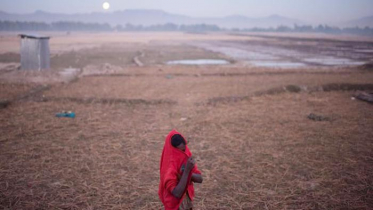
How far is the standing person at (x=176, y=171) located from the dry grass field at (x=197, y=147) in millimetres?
1401

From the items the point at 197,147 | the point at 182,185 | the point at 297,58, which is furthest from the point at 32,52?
the point at 297,58

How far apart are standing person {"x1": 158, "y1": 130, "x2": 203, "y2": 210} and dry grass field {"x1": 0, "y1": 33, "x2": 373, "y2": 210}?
1401 mm

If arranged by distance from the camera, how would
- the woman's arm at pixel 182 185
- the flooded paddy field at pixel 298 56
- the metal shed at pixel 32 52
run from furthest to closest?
1. the flooded paddy field at pixel 298 56
2. the metal shed at pixel 32 52
3. the woman's arm at pixel 182 185

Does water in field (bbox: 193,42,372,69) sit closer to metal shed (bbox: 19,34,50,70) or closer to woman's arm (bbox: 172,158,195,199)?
metal shed (bbox: 19,34,50,70)

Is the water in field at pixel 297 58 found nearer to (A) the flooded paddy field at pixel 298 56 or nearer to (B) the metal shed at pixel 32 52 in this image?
(A) the flooded paddy field at pixel 298 56

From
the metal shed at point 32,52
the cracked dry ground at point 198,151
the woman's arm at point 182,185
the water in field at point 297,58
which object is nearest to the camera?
the woman's arm at point 182,185

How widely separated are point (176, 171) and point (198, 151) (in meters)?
3.09

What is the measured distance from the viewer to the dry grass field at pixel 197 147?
13.1ft

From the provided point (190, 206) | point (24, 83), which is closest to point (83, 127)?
point (190, 206)

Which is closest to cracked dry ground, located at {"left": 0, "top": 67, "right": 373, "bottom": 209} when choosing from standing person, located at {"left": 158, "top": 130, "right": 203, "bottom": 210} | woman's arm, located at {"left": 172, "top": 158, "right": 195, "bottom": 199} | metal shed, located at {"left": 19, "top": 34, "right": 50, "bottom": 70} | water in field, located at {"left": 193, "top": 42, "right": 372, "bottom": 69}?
Answer: standing person, located at {"left": 158, "top": 130, "right": 203, "bottom": 210}

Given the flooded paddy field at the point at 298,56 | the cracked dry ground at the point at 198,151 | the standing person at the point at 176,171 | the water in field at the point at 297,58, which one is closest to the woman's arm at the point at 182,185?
the standing person at the point at 176,171

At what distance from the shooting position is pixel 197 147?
5.70m

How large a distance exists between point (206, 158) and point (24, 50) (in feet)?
47.4

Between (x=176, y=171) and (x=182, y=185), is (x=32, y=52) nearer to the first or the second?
(x=176, y=171)
